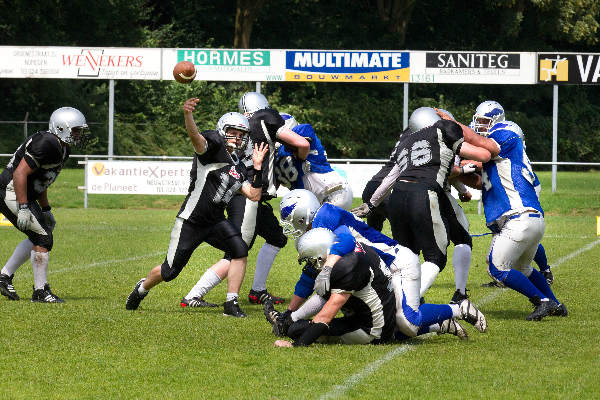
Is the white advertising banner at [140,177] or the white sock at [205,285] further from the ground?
the white advertising banner at [140,177]

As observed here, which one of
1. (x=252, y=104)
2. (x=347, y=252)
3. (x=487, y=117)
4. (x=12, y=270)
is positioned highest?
(x=252, y=104)

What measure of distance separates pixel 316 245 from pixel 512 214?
2.46 meters

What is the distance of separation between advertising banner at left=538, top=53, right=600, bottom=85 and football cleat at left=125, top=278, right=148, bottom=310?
57.9ft

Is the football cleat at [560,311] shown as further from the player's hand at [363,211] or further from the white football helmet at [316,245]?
the white football helmet at [316,245]

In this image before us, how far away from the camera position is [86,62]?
83.6 ft

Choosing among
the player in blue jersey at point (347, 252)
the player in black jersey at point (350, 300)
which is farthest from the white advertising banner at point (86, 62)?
the player in black jersey at point (350, 300)

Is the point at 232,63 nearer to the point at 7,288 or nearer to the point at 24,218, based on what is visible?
the point at 7,288

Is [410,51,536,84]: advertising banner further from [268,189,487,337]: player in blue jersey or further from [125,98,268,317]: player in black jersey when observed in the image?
[268,189,487,337]: player in blue jersey

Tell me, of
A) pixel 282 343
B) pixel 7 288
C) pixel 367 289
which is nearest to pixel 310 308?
pixel 282 343

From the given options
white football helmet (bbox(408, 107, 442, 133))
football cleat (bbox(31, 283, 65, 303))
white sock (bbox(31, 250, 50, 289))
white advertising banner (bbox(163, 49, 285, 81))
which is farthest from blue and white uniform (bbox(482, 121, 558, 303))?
white advertising banner (bbox(163, 49, 285, 81))

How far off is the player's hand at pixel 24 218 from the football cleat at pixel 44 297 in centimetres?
59

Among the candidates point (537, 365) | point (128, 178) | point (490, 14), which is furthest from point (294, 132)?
point (490, 14)

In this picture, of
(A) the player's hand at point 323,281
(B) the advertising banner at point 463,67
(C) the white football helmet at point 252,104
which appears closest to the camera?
(A) the player's hand at point 323,281

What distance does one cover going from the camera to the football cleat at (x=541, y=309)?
8.18 metres
